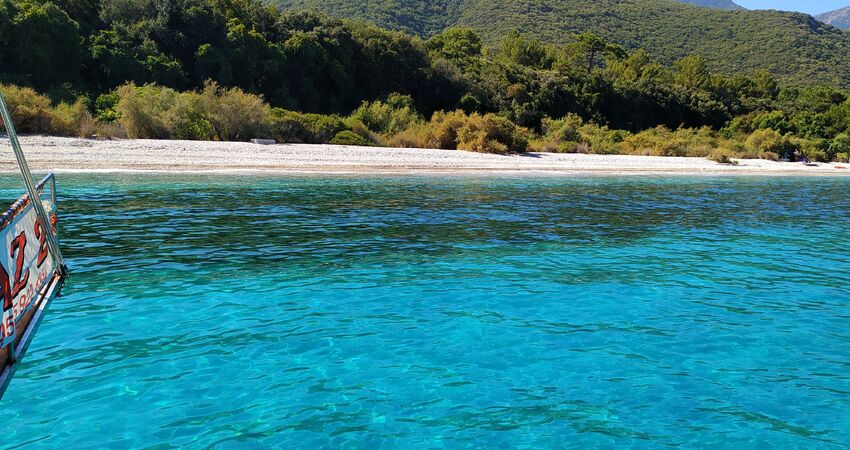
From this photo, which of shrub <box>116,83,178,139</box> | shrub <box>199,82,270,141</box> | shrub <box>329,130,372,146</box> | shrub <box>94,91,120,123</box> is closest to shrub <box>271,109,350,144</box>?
shrub <box>329,130,372,146</box>

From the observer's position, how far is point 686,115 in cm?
6788

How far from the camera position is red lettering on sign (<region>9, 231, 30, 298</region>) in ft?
17.1

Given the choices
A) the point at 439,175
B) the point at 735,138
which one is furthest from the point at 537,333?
the point at 735,138

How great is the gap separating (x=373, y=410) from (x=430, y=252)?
23.0 ft

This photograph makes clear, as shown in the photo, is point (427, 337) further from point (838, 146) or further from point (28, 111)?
point (838, 146)

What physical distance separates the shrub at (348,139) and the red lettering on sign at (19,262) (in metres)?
29.2

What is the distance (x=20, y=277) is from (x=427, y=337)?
173 inches

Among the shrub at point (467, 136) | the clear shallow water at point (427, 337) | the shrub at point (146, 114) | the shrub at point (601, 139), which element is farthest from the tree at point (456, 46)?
the clear shallow water at point (427, 337)

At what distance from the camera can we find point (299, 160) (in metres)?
28.1

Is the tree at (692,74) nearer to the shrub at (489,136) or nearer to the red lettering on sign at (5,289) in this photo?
the shrub at (489,136)

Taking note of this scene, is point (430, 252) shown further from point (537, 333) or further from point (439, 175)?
point (439, 175)

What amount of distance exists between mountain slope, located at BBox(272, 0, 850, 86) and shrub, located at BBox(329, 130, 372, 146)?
71.5 meters

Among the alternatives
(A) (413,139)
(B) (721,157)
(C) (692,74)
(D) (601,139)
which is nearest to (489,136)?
(A) (413,139)

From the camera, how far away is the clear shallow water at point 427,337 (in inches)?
225
